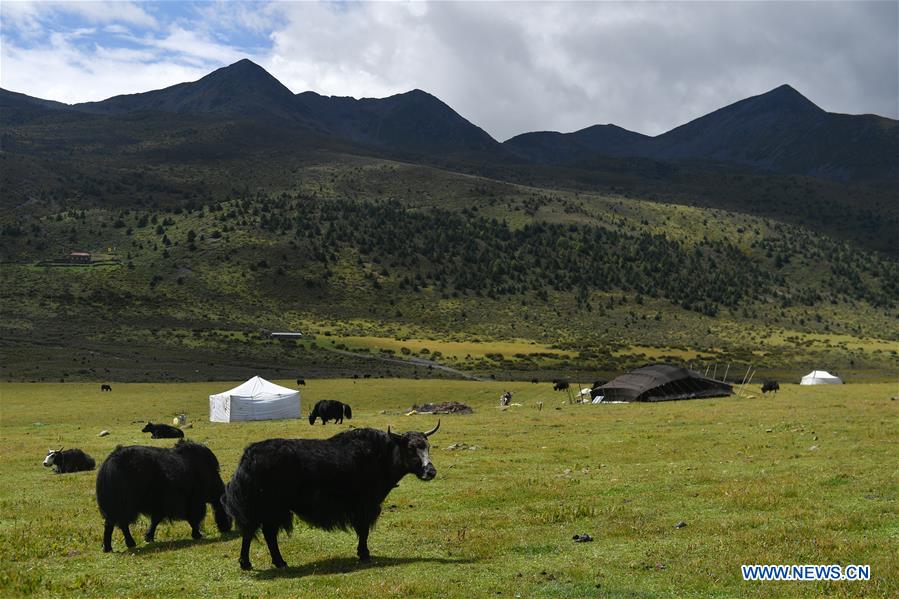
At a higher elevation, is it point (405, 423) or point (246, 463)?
point (246, 463)

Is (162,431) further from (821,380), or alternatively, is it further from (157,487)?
(821,380)

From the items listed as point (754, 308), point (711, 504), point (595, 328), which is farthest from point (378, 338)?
point (711, 504)

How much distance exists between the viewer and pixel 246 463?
13.0 metres

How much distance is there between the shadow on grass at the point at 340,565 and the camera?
1255cm

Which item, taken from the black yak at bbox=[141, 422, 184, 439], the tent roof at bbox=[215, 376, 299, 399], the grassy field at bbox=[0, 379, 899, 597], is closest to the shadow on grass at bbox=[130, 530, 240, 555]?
the grassy field at bbox=[0, 379, 899, 597]

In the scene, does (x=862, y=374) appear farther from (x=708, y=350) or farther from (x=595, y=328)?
(x=595, y=328)

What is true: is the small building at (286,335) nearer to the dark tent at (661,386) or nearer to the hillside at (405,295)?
the hillside at (405,295)

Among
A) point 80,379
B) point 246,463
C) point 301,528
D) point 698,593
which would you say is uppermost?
point 246,463

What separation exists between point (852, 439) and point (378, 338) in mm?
96444

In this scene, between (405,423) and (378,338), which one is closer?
(405,423)

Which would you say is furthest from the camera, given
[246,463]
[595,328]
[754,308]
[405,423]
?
[754,308]

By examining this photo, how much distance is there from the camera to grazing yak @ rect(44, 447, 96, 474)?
87.0 ft

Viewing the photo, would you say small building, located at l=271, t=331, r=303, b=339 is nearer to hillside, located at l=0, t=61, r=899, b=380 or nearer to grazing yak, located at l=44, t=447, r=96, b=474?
hillside, located at l=0, t=61, r=899, b=380

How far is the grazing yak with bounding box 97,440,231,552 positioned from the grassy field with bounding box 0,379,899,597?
1.46ft
